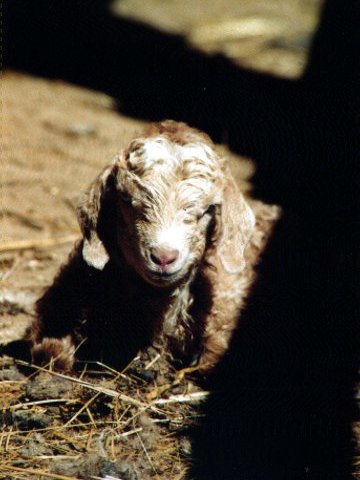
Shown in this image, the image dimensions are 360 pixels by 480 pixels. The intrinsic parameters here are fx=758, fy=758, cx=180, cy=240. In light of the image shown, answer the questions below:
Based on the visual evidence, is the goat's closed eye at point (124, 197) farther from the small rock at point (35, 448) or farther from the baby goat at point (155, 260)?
the small rock at point (35, 448)

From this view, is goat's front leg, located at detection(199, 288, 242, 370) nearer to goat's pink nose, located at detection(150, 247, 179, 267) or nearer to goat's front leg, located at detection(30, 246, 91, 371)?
goat's front leg, located at detection(30, 246, 91, 371)

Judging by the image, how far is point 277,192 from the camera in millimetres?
5762

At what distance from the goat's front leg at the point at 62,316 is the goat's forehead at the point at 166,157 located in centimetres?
72

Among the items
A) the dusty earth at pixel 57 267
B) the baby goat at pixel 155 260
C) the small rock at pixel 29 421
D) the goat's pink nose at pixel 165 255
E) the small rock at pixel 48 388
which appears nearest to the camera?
the goat's pink nose at pixel 165 255

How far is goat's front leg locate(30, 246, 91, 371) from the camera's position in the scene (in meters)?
3.71

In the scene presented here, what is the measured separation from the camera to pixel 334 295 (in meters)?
4.37

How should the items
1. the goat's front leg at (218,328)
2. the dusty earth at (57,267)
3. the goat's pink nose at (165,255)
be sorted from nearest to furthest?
1. the goat's pink nose at (165,255)
2. the dusty earth at (57,267)
3. the goat's front leg at (218,328)

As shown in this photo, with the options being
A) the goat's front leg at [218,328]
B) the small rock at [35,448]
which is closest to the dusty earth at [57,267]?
the small rock at [35,448]

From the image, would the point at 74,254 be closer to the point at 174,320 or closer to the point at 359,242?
the point at 174,320

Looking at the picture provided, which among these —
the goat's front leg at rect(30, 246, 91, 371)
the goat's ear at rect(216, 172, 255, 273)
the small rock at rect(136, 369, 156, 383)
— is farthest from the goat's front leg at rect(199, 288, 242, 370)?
the goat's front leg at rect(30, 246, 91, 371)

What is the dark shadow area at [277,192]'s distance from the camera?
3.52 meters

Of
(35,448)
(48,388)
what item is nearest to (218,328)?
(48,388)

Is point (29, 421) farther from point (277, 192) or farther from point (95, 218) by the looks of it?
point (277, 192)

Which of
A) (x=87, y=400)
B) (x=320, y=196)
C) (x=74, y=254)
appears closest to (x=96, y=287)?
(x=74, y=254)
